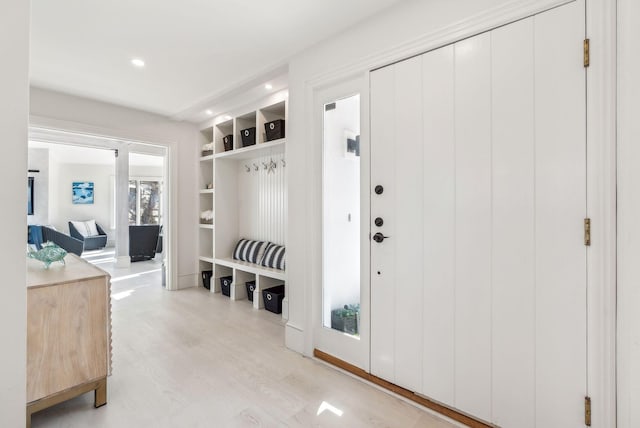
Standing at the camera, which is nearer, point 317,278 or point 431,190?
point 431,190

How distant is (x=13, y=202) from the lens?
1143 millimetres

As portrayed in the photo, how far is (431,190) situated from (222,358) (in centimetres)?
204

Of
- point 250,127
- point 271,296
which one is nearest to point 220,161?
point 250,127

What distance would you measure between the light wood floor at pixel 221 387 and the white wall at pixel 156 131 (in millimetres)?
1467

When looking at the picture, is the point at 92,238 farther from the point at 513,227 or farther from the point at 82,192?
the point at 513,227

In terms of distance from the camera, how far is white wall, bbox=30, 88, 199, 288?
350 centimetres

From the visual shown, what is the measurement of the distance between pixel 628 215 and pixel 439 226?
790 millimetres

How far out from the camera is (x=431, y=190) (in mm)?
1859

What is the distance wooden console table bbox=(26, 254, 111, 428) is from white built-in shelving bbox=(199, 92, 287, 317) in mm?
1859

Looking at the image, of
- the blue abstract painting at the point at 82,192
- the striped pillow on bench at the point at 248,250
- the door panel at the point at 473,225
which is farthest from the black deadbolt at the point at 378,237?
the blue abstract painting at the point at 82,192

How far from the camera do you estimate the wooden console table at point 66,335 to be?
1.64m

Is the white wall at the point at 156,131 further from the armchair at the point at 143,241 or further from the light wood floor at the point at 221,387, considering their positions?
the armchair at the point at 143,241

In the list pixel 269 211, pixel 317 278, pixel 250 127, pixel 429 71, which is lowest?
pixel 317 278

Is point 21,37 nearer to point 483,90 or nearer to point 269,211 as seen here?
point 483,90
